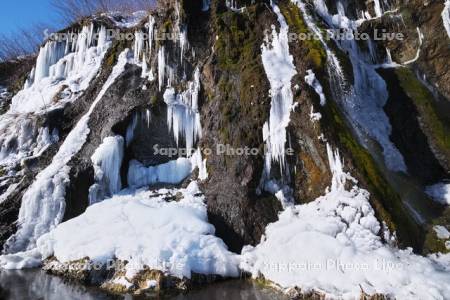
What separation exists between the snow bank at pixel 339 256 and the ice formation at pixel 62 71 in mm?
10259

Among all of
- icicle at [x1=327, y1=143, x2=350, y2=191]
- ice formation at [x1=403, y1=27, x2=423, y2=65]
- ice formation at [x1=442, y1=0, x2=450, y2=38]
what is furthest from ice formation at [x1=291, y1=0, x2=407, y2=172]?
ice formation at [x1=442, y1=0, x2=450, y2=38]

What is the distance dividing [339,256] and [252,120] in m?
4.56

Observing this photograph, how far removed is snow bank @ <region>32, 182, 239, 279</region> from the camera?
8.79 m

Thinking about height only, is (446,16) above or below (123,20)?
below

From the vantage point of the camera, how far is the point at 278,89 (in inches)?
442

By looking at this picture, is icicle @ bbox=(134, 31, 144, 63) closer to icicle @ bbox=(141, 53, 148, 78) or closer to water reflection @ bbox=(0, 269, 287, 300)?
icicle @ bbox=(141, 53, 148, 78)

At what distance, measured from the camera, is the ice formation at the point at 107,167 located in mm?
12594

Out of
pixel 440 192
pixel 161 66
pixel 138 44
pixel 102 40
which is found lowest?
pixel 440 192

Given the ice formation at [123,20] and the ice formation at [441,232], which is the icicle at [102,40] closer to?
the ice formation at [123,20]

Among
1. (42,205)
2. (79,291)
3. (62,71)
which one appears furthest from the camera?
(62,71)

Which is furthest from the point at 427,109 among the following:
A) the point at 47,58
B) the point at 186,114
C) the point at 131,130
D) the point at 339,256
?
the point at 47,58

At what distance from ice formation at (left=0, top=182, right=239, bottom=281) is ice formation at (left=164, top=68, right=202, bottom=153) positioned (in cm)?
185

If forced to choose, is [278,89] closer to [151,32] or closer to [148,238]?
[148,238]

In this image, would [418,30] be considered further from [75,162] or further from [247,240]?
[75,162]
